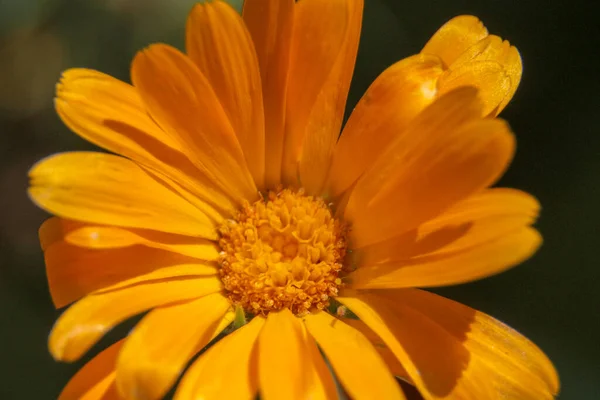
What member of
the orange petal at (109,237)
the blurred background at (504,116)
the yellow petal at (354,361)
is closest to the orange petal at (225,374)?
the yellow petal at (354,361)

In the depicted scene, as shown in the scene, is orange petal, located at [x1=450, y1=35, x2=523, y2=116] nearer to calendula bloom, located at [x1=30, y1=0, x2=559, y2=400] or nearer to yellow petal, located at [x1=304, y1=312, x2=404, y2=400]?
calendula bloom, located at [x1=30, y1=0, x2=559, y2=400]

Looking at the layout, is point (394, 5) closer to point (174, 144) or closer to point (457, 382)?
point (174, 144)

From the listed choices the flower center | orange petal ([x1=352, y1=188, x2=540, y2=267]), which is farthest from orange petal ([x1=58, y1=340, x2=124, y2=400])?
orange petal ([x1=352, y1=188, x2=540, y2=267])

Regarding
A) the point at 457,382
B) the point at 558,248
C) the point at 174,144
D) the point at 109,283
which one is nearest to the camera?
the point at 457,382

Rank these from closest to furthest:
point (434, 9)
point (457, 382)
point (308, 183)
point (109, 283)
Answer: point (457, 382), point (109, 283), point (308, 183), point (434, 9)

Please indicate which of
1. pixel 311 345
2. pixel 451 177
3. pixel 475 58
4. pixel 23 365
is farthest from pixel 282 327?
pixel 23 365

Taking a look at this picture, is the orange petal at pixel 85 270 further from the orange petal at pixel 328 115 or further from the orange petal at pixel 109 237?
the orange petal at pixel 328 115
